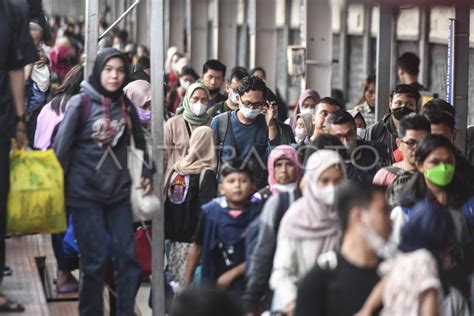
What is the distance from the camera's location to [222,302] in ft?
16.6

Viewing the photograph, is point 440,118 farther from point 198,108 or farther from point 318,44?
point 318,44

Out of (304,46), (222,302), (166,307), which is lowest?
(166,307)

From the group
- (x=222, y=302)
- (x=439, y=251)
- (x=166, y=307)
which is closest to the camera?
(x=222, y=302)

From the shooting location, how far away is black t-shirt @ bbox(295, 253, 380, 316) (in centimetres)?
611

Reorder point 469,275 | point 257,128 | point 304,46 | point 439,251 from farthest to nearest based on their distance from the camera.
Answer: point 304,46 → point 257,128 → point 469,275 → point 439,251

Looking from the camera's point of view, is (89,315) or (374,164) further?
(374,164)

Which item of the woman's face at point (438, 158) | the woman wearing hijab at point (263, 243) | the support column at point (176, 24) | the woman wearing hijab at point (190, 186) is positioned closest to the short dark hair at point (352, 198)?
the woman wearing hijab at point (263, 243)

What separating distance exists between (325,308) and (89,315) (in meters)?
2.54

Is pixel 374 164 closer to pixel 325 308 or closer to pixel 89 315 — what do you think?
pixel 89 315

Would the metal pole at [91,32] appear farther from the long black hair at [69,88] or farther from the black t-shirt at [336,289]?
the black t-shirt at [336,289]

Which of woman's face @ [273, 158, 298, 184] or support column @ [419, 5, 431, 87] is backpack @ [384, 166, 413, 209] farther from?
support column @ [419, 5, 431, 87]

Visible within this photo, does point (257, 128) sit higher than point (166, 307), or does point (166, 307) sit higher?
point (257, 128)

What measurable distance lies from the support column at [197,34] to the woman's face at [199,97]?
53.2ft

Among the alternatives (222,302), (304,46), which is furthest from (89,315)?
(304,46)
